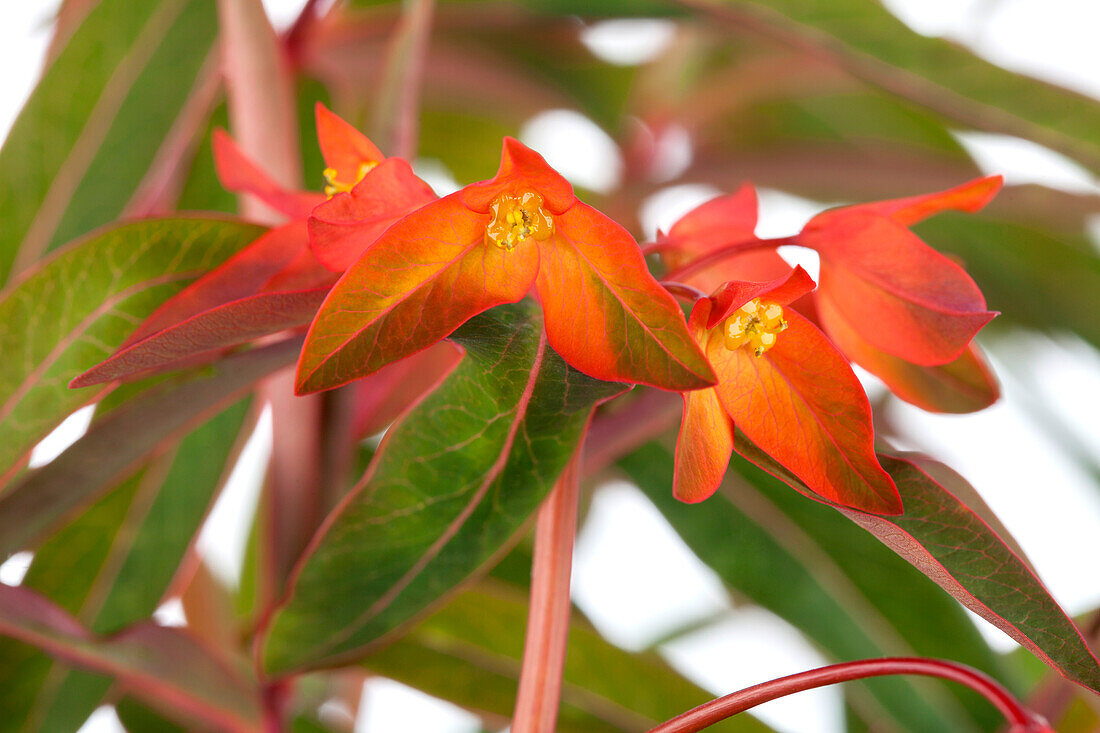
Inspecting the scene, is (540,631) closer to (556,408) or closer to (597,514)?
(556,408)

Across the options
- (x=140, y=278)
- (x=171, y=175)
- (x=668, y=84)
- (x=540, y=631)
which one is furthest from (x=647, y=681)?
(x=668, y=84)

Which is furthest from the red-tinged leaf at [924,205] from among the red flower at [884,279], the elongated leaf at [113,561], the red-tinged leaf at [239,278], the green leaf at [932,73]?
the elongated leaf at [113,561]

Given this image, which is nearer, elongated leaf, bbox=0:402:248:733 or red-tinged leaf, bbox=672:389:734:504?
red-tinged leaf, bbox=672:389:734:504

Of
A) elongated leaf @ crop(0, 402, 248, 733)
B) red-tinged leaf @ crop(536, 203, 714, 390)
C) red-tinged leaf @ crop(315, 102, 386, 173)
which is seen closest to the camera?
red-tinged leaf @ crop(536, 203, 714, 390)

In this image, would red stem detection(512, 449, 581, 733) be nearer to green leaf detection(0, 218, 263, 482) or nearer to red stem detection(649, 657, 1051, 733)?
red stem detection(649, 657, 1051, 733)

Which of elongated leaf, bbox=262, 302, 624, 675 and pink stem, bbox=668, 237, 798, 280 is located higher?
pink stem, bbox=668, 237, 798, 280

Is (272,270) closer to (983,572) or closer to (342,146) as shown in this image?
(342,146)

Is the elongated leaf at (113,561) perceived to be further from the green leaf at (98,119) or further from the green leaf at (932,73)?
the green leaf at (932,73)

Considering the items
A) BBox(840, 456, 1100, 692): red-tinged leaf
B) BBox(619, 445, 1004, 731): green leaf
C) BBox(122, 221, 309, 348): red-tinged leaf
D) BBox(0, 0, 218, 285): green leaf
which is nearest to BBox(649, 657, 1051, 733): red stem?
BBox(840, 456, 1100, 692): red-tinged leaf
